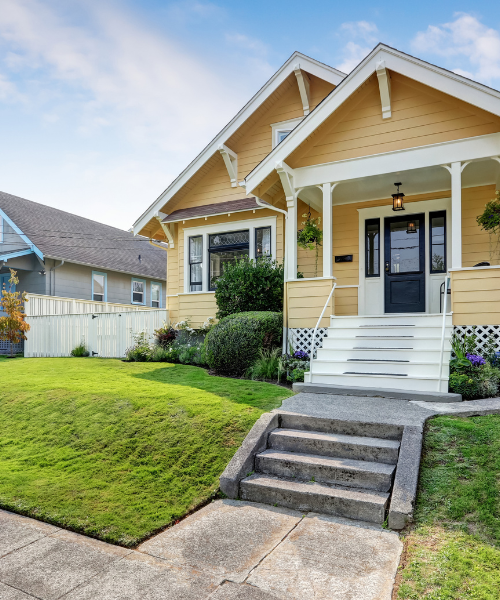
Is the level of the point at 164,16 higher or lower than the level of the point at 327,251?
higher

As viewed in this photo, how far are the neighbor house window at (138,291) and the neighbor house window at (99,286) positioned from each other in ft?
5.86

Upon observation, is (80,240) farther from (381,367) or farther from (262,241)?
(381,367)

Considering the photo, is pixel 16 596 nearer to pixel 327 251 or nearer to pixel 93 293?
pixel 327 251

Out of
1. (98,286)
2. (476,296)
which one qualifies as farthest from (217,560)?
(98,286)

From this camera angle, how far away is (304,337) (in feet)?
27.8

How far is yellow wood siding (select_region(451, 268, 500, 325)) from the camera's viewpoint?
277 inches

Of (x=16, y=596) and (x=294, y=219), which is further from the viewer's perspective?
(x=294, y=219)

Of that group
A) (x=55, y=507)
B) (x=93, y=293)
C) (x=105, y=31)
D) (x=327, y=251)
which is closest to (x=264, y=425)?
(x=55, y=507)

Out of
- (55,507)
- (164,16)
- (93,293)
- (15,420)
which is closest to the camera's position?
(55,507)

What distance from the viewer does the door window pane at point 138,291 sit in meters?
21.1

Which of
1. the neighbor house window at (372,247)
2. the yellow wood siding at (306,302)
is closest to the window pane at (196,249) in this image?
the yellow wood siding at (306,302)

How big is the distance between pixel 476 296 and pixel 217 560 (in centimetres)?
595

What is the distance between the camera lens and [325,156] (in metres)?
8.53

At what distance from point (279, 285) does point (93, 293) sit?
38.3ft
